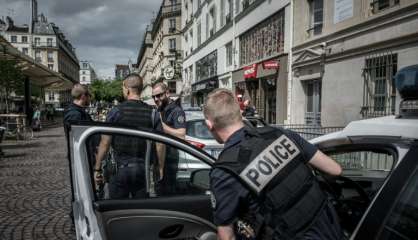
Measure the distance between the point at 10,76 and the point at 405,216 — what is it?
65.9 feet

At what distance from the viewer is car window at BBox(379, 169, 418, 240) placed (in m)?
1.62

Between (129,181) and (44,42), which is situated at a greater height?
(44,42)

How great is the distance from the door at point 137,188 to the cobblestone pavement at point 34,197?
2322 mm

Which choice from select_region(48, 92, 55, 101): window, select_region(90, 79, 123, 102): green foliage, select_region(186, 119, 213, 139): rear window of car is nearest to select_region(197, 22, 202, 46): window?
select_region(186, 119, 213, 139): rear window of car

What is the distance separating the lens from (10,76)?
18.8 meters

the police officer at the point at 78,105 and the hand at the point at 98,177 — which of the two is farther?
the police officer at the point at 78,105

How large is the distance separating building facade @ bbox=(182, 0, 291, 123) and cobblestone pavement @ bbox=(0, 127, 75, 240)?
36.9 ft

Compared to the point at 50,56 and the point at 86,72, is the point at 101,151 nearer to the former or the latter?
the point at 50,56

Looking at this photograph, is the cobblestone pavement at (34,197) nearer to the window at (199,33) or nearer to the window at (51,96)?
the window at (199,33)

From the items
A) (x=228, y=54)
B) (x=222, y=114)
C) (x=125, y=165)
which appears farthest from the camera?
(x=228, y=54)

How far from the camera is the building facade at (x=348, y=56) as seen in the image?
453 inches

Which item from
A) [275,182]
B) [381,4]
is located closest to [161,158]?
[275,182]

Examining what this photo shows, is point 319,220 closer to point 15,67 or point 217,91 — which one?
point 217,91

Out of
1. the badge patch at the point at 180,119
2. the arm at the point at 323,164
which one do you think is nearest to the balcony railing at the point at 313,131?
the badge patch at the point at 180,119
